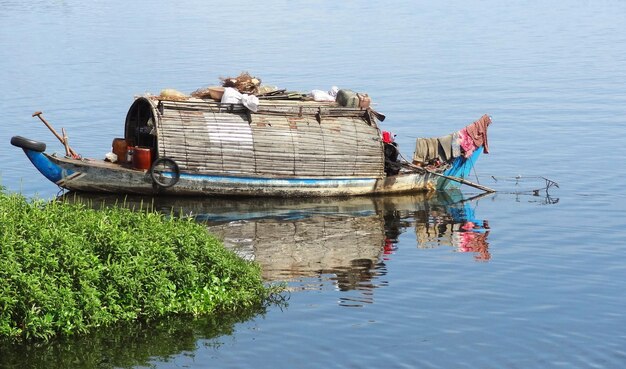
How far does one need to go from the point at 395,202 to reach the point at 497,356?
37.2 ft

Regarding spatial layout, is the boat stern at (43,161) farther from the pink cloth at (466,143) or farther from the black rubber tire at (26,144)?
the pink cloth at (466,143)

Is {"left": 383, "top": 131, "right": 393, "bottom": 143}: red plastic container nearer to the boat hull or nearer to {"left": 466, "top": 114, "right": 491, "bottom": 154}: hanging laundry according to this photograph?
the boat hull

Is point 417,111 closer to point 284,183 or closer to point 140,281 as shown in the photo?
point 284,183

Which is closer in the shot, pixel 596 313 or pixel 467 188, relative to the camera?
pixel 596 313

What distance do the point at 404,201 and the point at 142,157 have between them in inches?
263

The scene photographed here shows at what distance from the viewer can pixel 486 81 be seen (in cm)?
4369

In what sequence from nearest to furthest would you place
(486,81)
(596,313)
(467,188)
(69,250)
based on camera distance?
(69,250) → (596,313) → (467,188) → (486,81)

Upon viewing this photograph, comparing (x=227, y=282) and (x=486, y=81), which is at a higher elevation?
(x=486, y=81)

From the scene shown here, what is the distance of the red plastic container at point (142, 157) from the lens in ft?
78.6

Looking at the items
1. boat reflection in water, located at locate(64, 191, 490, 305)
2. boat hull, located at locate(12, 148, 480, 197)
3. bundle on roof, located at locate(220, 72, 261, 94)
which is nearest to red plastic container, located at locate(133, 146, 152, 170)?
boat hull, located at locate(12, 148, 480, 197)

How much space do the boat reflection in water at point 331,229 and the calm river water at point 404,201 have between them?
8 cm

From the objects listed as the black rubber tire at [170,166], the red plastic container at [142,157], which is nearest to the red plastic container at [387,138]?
the black rubber tire at [170,166]

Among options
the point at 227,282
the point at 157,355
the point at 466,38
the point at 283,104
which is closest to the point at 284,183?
the point at 283,104

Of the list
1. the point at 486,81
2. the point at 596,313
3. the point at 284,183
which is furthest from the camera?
the point at 486,81
